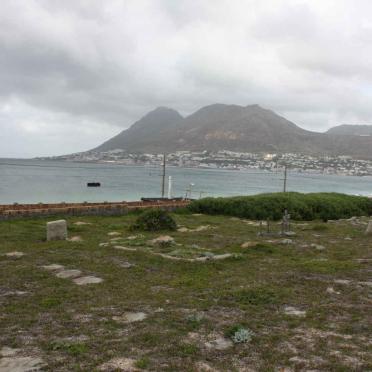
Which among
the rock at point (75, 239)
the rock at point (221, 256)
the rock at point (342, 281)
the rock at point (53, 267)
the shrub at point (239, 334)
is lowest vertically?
the rock at point (75, 239)

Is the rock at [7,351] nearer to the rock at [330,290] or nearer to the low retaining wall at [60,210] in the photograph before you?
the rock at [330,290]

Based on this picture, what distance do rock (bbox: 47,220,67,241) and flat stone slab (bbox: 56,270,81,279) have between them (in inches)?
212

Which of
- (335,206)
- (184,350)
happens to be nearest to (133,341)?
(184,350)

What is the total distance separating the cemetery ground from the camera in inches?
225

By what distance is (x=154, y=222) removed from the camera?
1905cm

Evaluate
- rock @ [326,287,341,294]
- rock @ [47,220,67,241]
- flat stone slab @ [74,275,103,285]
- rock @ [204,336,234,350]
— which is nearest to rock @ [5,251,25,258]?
rock @ [47,220,67,241]

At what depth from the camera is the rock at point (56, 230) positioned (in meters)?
15.8

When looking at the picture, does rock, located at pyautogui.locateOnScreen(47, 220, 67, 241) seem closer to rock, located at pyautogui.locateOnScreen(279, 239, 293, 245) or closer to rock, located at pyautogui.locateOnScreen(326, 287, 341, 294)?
rock, located at pyautogui.locateOnScreen(279, 239, 293, 245)

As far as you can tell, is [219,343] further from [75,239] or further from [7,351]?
[75,239]

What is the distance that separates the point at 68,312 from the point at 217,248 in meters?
7.69

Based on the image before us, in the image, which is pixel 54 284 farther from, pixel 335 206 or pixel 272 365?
pixel 335 206

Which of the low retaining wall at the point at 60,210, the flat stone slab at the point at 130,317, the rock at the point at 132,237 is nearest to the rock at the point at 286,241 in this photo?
the rock at the point at 132,237

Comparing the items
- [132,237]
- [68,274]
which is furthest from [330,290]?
[132,237]

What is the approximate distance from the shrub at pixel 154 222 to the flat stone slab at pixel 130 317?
11.5 metres
